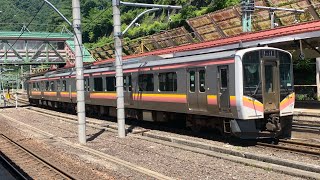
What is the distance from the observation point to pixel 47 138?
18.3m

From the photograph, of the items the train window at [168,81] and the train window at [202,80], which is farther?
the train window at [168,81]

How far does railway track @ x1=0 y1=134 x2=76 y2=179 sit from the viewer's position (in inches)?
431

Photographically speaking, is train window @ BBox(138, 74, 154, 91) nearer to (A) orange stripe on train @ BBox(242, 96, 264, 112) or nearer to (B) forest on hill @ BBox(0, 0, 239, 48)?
(A) orange stripe on train @ BBox(242, 96, 264, 112)

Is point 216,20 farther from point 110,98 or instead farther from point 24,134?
point 24,134

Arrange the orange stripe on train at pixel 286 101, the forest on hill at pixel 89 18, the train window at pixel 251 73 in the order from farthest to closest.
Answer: the forest on hill at pixel 89 18 < the orange stripe on train at pixel 286 101 < the train window at pixel 251 73

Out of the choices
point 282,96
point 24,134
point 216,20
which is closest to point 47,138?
point 24,134

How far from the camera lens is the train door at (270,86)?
44.9 ft

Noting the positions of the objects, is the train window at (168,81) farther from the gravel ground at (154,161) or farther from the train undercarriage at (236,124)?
the gravel ground at (154,161)

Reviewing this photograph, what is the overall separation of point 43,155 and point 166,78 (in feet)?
19.2

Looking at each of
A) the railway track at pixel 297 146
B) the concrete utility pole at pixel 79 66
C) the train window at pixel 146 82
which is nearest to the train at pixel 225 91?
the train window at pixel 146 82

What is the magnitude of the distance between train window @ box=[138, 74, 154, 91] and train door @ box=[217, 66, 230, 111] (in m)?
4.95

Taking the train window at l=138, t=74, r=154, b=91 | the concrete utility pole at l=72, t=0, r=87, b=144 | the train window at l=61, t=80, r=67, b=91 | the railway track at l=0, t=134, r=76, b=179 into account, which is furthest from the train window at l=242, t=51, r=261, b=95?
the train window at l=61, t=80, r=67, b=91

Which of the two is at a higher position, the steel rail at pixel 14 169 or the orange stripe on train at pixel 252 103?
the orange stripe on train at pixel 252 103

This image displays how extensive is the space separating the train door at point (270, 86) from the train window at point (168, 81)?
3.92 meters
